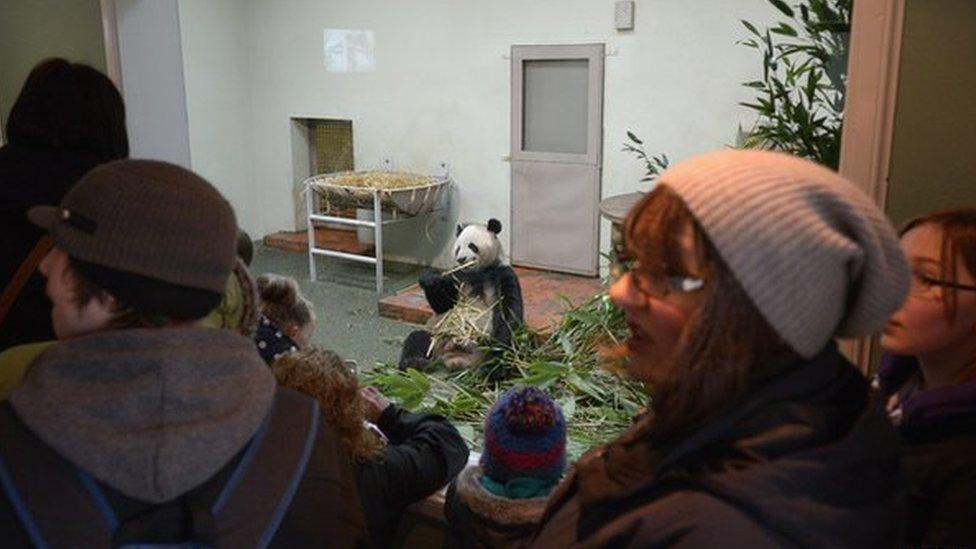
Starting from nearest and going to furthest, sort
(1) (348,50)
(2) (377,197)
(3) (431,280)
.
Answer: (3) (431,280)
(2) (377,197)
(1) (348,50)

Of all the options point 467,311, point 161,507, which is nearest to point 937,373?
point 161,507

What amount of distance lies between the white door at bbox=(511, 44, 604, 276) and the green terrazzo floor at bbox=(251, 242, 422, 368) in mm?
1058

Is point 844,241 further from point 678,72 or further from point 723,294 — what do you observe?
point 678,72

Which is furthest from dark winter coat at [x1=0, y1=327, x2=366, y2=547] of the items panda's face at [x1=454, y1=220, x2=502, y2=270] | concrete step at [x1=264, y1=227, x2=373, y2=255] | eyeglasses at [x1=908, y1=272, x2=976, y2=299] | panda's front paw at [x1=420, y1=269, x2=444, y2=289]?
concrete step at [x1=264, y1=227, x2=373, y2=255]

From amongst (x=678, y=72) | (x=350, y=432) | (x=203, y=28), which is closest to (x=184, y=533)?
(x=350, y=432)

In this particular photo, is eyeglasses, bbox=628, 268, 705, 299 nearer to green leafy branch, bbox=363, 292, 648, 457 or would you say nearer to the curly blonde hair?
the curly blonde hair

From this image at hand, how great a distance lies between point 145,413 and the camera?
0.75 metres

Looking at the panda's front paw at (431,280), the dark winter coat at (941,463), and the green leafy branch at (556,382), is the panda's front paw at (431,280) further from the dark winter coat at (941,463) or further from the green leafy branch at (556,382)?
the dark winter coat at (941,463)

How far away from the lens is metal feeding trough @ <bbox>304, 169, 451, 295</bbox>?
18.6 ft

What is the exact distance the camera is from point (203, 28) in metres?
6.41

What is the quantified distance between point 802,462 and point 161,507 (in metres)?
0.57

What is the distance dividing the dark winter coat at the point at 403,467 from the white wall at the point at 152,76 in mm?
1182

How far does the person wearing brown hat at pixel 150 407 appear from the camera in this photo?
73 cm

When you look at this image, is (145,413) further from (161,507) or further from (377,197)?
(377,197)
